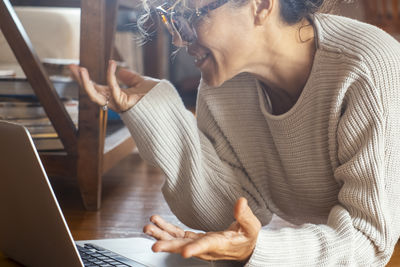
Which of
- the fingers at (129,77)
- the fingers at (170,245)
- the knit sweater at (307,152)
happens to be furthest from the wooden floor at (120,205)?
the fingers at (170,245)

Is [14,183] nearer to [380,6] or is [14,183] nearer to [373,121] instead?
[373,121]

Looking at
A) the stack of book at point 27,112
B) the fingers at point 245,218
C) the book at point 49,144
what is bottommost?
the book at point 49,144

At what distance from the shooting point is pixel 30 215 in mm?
752

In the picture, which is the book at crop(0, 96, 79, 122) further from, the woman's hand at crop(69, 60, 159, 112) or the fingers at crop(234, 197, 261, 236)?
the fingers at crop(234, 197, 261, 236)

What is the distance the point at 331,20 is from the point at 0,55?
873 mm

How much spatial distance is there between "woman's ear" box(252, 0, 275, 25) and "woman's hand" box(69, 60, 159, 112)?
0.82 ft

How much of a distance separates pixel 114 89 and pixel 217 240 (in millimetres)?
403

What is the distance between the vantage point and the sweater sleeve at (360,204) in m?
0.85

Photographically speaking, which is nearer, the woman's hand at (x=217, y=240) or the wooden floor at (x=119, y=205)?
the woman's hand at (x=217, y=240)

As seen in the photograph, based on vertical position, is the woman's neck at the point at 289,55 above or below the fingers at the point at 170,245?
above

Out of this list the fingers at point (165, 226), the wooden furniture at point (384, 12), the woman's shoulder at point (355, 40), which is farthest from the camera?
the wooden furniture at point (384, 12)

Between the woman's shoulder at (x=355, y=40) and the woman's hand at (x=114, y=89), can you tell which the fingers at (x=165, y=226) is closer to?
→ the woman's hand at (x=114, y=89)

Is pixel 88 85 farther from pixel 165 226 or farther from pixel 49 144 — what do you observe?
pixel 49 144

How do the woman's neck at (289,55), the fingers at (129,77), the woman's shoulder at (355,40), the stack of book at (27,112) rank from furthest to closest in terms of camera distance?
1. the stack of book at (27,112)
2. the fingers at (129,77)
3. the woman's neck at (289,55)
4. the woman's shoulder at (355,40)
